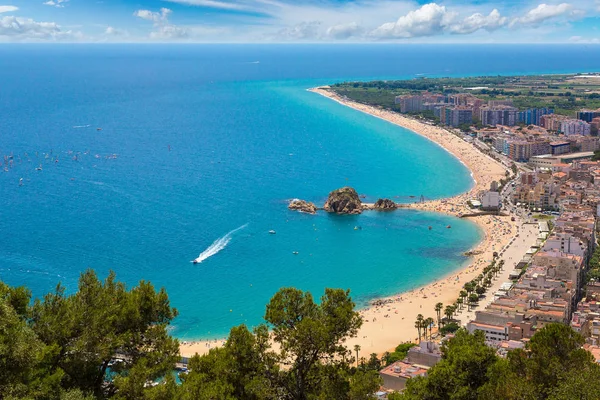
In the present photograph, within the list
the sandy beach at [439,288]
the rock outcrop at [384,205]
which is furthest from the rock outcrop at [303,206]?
the sandy beach at [439,288]

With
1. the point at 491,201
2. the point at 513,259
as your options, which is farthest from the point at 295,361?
the point at 491,201

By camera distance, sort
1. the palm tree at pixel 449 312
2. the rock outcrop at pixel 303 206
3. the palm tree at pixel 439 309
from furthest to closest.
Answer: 1. the rock outcrop at pixel 303 206
2. the palm tree at pixel 439 309
3. the palm tree at pixel 449 312

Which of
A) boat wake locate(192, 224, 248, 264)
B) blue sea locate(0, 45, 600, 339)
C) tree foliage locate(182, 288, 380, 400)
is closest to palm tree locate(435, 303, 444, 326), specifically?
blue sea locate(0, 45, 600, 339)

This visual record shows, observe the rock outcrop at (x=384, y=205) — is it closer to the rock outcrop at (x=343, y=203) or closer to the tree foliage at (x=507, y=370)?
the rock outcrop at (x=343, y=203)

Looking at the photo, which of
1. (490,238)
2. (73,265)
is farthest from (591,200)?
(73,265)

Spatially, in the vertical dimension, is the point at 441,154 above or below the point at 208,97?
below

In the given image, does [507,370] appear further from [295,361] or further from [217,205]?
[217,205]

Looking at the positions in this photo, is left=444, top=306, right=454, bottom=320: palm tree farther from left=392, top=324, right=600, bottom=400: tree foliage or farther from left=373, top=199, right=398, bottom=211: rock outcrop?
left=373, top=199, right=398, bottom=211: rock outcrop

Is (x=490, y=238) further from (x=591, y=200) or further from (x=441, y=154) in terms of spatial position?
(x=441, y=154)
